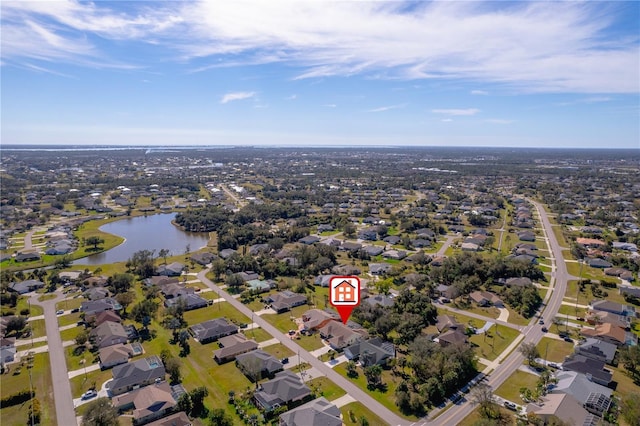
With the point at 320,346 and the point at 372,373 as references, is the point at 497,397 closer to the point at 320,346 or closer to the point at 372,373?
the point at 372,373

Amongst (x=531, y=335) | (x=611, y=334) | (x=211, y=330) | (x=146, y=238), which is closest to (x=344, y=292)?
(x=211, y=330)

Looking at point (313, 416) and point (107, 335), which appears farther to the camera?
point (107, 335)

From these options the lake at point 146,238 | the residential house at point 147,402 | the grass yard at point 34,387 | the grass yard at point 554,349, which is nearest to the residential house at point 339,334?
the residential house at point 147,402

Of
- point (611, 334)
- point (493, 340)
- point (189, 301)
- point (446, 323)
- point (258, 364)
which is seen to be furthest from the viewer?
point (189, 301)

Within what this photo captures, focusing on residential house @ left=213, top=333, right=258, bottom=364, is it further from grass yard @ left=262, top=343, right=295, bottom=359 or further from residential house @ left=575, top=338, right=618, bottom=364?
residential house @ left=575, top=338, right=618, bottom=364

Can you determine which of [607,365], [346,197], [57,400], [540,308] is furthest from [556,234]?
[57,400]

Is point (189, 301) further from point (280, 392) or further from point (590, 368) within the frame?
point (590, 368)

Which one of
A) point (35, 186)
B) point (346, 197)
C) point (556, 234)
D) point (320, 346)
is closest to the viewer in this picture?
point (320, 346)
